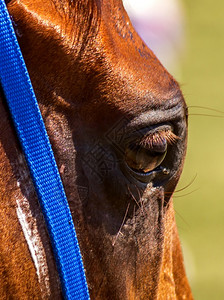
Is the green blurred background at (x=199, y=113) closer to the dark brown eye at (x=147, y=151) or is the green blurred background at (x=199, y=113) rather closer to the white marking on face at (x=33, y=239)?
the dark brown eye at (x=147, y=151)

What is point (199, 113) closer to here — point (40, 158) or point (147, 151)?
point (147, 151)

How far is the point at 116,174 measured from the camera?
1.71 m

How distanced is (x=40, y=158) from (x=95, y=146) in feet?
0.55

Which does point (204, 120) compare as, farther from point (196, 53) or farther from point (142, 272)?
point (142, 272)

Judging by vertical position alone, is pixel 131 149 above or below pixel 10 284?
above

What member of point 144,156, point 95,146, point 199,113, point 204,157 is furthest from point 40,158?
point 204,157

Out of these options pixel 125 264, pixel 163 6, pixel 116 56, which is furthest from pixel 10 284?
pixel 163 6

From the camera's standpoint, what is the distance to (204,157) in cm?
802

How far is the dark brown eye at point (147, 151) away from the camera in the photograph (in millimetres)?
1725

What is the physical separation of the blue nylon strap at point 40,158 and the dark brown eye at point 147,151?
0.76 feet

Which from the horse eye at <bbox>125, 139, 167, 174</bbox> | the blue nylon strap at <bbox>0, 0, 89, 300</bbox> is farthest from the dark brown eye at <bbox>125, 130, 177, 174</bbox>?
the blue nylon strap at <bbox>0, 0, 89, 300</bbox>

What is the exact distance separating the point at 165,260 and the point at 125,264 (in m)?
0.22

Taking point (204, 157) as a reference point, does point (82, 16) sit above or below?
below

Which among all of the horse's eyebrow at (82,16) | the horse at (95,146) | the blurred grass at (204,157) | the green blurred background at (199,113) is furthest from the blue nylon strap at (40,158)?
the blurred grass at (204,157)
